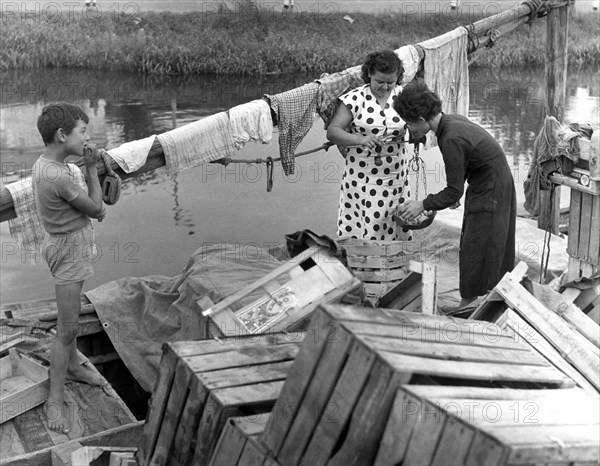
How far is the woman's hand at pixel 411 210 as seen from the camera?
436cm

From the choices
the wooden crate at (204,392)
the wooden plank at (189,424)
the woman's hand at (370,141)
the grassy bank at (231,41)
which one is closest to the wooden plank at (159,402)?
the wooden crate at (204,392)

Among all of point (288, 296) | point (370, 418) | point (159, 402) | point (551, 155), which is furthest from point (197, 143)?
point (370, 418)

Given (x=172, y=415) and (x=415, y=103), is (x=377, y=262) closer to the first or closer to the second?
(x=415, y=103)

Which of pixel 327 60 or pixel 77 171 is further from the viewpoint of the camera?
pixel 327 60

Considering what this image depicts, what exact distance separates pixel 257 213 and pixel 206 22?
38.1 feet

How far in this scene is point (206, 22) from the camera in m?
19.8

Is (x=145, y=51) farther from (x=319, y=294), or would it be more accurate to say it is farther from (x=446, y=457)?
(x=446, y=457)

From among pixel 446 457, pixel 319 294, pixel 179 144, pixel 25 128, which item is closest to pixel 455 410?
pixel 446 457

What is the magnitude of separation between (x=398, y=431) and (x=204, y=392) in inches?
31.3

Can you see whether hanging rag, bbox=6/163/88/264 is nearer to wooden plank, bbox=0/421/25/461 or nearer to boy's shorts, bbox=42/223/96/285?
boy's shorts, bbox=42/223/96/285

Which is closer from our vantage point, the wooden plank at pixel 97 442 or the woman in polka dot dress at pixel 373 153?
the wooden plank at pixel 97 442

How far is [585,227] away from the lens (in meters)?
4.58

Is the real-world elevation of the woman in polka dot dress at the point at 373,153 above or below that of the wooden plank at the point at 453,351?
above

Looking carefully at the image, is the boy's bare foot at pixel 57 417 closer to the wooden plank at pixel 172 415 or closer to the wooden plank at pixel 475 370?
the wooden plank at pixel 172 415
